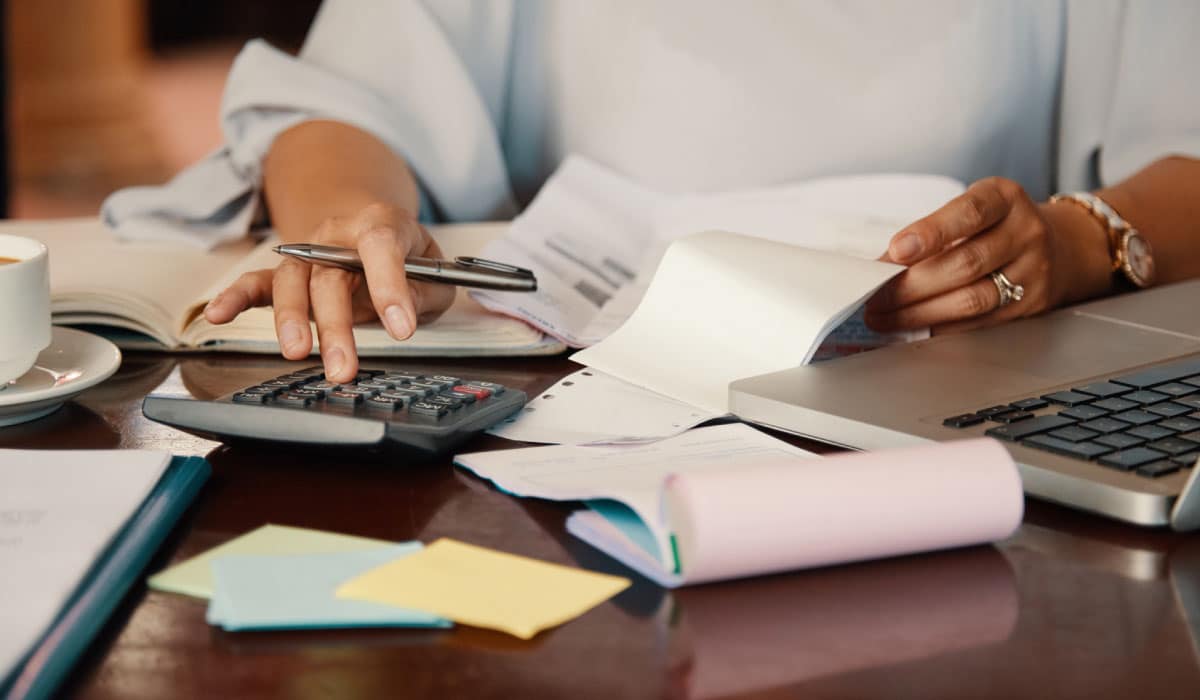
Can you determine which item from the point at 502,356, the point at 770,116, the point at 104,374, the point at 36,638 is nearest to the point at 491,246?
the point at 502,356

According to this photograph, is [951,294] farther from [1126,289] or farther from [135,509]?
[135,509]

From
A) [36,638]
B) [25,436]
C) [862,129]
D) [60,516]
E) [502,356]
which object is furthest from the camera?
A: [862,129]

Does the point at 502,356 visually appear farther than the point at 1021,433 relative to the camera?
Yes

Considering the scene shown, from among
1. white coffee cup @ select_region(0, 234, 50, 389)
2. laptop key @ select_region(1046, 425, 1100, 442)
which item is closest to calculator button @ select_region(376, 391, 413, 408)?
white coffee cup @ select_region(0, 234, 50, 389)

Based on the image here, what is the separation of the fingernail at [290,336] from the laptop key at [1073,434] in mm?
421

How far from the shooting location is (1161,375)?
27.5 inches

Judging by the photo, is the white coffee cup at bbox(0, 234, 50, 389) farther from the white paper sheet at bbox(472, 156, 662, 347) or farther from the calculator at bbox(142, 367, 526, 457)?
the white paper sheet at bbox(472, 156, 662, 347)

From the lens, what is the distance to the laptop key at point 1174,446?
1.87ft

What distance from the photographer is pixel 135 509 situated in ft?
1.73

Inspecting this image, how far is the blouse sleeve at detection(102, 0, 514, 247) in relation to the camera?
1.14m

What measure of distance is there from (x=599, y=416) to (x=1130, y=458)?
27 cm

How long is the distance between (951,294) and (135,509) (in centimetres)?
56

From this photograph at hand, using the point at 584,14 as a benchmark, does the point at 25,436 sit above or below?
below

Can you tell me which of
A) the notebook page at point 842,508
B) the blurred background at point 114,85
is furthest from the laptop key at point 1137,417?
the blurred background at point 114,85
